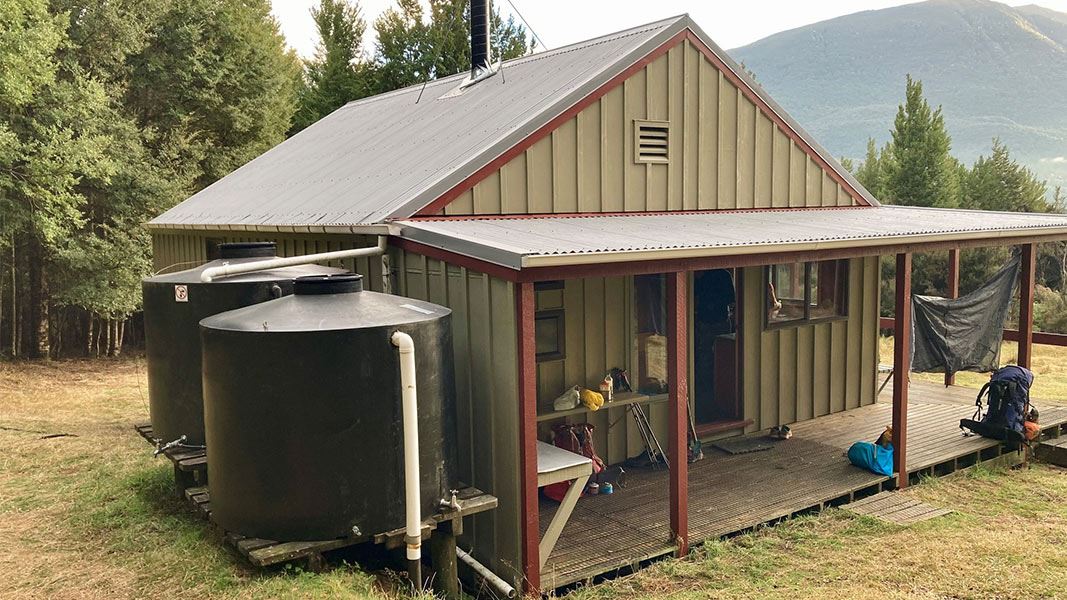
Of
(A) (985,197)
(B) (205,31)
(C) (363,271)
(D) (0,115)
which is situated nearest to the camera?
(C) (363,271)

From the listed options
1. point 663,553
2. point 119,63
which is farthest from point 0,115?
point 663,553

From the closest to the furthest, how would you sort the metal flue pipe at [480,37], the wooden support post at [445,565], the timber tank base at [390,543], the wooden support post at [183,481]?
the timber tank base at [390,543] → the wooden support post at [445,565] → the wooden support post at [183,481] → the metal flue pipe at [480,37]

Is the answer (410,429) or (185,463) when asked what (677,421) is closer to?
(410,429)

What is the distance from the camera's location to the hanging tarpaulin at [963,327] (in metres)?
10.6

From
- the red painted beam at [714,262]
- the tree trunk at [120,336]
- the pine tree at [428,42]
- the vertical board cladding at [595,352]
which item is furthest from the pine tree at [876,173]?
the vertical board cladding at [595,352]

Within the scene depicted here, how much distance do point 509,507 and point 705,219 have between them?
3.81 meters

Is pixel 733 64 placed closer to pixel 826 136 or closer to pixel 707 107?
pixel 707 107

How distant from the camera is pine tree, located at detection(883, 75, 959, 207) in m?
33.6

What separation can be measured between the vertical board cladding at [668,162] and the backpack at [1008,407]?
9.96ft

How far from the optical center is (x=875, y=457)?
836 cm

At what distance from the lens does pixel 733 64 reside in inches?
350

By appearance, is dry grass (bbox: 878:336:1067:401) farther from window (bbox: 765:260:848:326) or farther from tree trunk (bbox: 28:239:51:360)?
tree trunk (bbox: 28:239:51:360)

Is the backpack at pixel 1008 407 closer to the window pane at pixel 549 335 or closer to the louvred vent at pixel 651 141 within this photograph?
the louvred vent at pixel 651 141

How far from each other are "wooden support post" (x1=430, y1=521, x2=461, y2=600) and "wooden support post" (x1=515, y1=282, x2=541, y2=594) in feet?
1.72
